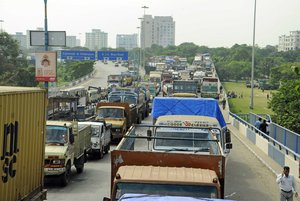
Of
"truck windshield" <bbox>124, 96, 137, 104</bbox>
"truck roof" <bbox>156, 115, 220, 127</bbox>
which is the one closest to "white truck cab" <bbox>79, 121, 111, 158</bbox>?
"truck roof" <bbox>156, 115, 220, 127</bbox>

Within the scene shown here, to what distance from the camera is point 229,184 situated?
1862 centimetres

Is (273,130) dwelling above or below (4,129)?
below

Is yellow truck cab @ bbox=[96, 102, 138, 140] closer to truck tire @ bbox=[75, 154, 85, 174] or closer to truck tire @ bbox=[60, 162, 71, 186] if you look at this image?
truck tire @ bbox=[75, 154, 85, 174]

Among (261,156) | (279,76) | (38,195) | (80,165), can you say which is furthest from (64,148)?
(279,76)

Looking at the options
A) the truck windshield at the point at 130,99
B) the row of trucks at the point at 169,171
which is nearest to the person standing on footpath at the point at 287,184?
the row of trucks at the point at 169,171

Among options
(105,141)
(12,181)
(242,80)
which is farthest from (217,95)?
(242,80)

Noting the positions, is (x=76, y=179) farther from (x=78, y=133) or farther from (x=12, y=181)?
(x=12, y=181)

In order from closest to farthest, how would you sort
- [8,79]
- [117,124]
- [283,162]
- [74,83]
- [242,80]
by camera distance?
[283,162] < [117,124] < [8,79] < [74,83] < [242,80]

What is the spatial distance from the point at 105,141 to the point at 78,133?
18.3 ft

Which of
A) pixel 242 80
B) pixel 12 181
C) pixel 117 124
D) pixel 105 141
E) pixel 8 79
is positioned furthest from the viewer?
pixel 242 80

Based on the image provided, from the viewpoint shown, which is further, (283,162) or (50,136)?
(283,162)

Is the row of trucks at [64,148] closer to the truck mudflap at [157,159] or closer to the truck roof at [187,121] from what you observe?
the truck roof at [187,121]

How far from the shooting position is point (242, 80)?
537 feet

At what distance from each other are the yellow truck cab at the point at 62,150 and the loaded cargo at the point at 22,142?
17.2 ft
